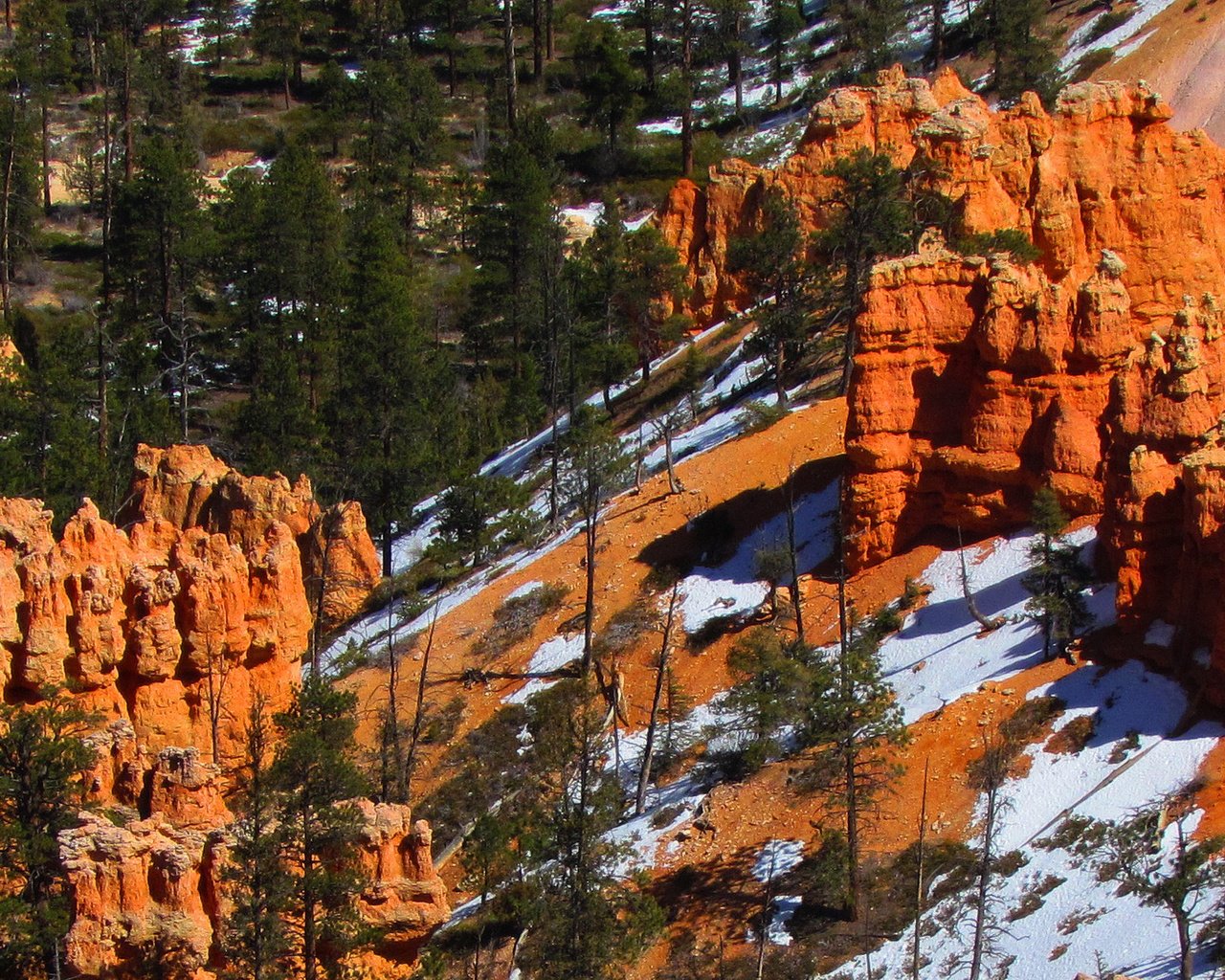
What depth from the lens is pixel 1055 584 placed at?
39500 mm

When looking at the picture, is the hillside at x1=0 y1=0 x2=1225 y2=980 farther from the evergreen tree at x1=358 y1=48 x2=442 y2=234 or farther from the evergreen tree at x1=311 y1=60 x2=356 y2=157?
the evergreen tree at x1=311 y1=60 x2=356 y2=157

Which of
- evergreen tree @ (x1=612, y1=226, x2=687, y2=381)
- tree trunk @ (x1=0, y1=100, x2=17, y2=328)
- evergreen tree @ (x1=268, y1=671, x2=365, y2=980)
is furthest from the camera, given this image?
tree trunk @ (x1=0, y1=100, x2=17, y2=328)

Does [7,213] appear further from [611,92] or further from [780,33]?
[780,33]

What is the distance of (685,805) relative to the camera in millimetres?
40750

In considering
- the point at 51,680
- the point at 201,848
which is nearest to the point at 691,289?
the point at 51,680

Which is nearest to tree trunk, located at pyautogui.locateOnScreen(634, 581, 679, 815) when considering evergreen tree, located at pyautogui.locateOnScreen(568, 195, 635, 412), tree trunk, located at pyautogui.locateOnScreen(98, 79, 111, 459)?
evergreen tree, located at pyautogui.locateOnScreen(568, 195, 635, 412)

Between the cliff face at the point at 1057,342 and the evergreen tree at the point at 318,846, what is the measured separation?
17.5m

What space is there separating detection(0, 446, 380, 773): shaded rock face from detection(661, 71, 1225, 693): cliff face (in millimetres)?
15183

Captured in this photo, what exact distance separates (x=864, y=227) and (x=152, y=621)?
26.5 m

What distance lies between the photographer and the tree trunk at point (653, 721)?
136 feet

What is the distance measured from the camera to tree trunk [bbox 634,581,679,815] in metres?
41.5

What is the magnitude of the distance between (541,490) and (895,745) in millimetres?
23931

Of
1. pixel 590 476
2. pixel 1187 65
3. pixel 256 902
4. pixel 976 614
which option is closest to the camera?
pixel 256 902

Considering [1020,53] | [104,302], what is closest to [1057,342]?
[1020,53]
